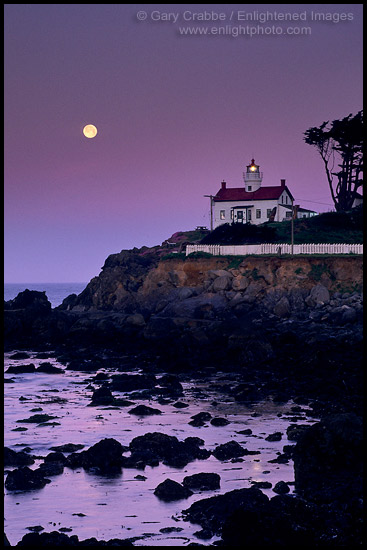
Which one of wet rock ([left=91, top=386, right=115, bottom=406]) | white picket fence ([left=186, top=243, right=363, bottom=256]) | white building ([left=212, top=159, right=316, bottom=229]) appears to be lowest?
wet rock ([left=91, top=386, right=115, bottom=406])

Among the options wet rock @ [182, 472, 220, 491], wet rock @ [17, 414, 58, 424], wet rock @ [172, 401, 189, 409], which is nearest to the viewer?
wet rock @ [182, 472, 220, 491]

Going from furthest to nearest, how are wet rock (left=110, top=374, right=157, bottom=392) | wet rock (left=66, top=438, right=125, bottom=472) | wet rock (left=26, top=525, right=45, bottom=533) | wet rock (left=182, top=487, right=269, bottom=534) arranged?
wet rock (left=110, top=374, right=157, bottom=392), wet rock (left=66, top=438, right=125, bottom=472), wet rock (left=26, top=525, right=45, bottom=533), wet rock (left=182, top=487, right=269, bottom=534)

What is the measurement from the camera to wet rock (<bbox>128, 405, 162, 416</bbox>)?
86.6 feet

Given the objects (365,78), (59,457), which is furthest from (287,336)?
(365,78)

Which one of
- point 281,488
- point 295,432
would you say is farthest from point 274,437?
point 281,488

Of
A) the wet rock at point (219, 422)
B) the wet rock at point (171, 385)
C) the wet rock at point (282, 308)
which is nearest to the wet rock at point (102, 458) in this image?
the wet rock at point (219, 422)

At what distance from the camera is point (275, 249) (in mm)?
63562

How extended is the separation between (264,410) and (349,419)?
8.85 meters

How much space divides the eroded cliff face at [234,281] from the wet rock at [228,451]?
117 feet

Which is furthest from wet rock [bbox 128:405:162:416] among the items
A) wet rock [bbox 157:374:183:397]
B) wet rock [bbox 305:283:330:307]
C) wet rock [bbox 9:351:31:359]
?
wet rock [bbox 305:283:330:307]

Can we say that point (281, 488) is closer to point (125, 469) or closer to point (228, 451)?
point (228, 451)

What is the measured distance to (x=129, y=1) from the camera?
9.85 meters

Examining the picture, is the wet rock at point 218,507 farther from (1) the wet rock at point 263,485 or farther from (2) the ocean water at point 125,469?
(1) the wet rock at point 263,485

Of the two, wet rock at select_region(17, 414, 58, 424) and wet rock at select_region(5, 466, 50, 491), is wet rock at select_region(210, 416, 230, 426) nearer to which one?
wet rock at select_region(17, 414, 58, 424)
